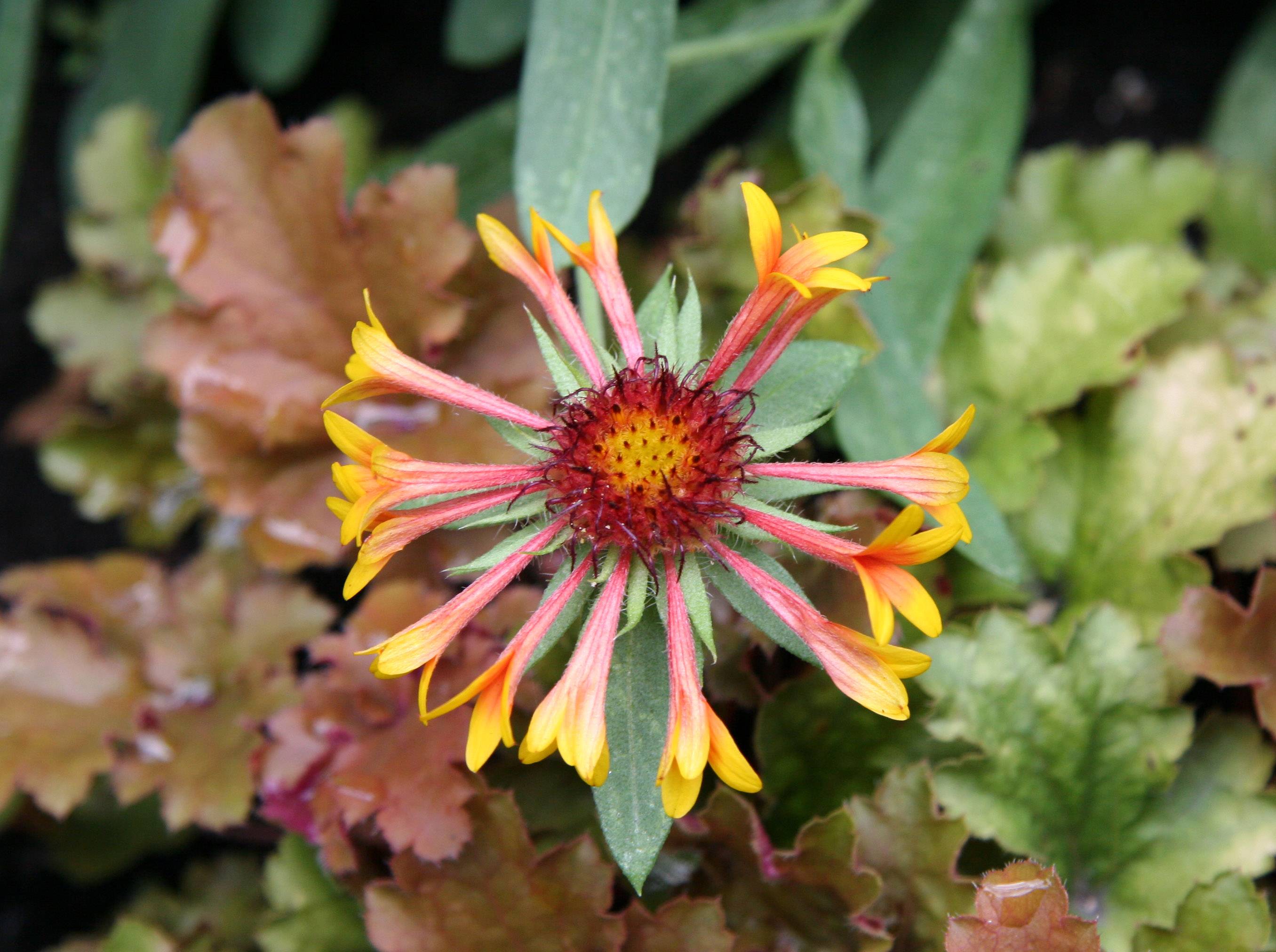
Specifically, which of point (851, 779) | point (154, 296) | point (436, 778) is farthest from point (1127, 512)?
point (154, 296)

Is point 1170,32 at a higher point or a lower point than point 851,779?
higher

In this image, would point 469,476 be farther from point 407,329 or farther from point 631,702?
point 407,329

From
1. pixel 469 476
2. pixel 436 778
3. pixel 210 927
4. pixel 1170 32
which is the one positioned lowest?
pixel 210 927

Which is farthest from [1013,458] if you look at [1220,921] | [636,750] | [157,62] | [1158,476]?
[157,62]

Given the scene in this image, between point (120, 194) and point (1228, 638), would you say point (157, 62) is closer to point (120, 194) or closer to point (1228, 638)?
point (120, 194)

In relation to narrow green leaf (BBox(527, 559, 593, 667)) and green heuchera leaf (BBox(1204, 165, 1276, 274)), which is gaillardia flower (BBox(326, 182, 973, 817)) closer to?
narrow green leaf (BBox(527, 559, 593, 667))

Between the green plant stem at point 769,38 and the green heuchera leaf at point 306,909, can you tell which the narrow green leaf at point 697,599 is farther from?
the green plant stem at point 769,38

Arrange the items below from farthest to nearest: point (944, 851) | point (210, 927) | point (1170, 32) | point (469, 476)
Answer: point (1170, 32), point (210, 927), point (944, 851), point (469, 476)
